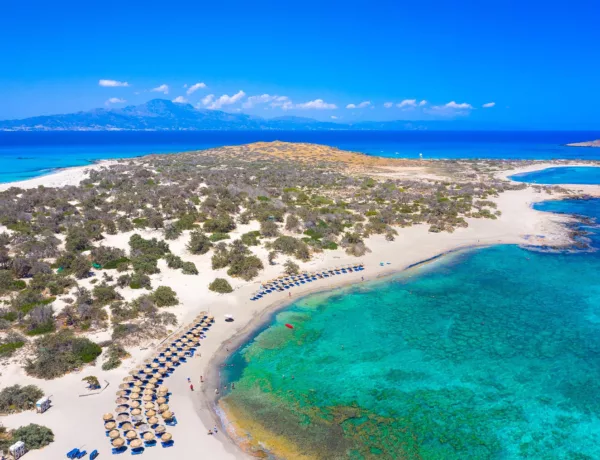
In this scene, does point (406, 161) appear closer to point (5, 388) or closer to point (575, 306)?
point (575, 306)

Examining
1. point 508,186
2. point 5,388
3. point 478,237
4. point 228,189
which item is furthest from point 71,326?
point 508,186

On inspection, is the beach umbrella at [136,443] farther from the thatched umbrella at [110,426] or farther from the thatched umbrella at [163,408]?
the thatched umbrella at [163,408]

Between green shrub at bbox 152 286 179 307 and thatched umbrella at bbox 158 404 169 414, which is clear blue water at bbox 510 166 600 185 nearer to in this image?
green shrub at bbox 152 286 179 307

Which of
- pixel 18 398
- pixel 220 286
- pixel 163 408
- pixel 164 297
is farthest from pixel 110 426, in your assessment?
pixel 220 286

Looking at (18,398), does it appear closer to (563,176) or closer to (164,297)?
(164,297)

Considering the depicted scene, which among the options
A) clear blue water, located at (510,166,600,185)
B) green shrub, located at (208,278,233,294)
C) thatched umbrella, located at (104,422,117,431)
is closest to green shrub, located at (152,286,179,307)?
green shrub, located at (208,278,233,294)
